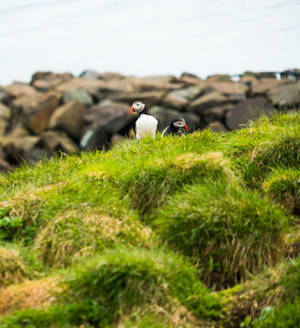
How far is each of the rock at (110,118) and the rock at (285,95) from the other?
134 inches

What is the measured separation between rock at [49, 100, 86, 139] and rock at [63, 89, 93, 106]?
18cm

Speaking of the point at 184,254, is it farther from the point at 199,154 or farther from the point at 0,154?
the point at 0,154

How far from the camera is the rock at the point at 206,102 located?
11.4 meters

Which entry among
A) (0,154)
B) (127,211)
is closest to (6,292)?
(127,211)

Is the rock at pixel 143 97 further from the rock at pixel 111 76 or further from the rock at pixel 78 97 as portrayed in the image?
the rock at pixel 111 76

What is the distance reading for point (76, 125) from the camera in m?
11.8

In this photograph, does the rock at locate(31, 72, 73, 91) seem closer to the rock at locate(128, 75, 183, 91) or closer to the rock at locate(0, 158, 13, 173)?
the rock at locate(128, 75, 183, 91)

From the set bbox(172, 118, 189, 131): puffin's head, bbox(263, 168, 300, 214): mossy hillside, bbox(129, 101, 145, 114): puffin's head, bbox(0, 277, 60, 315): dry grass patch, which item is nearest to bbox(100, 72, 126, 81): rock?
bbox(129, 101, 145, 114): puffin's head

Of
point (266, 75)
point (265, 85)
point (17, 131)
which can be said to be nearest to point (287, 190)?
point (265, 85)

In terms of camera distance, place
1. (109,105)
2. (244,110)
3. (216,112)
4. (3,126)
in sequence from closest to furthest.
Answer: (244,110), (216,112), (109,105), (3,126)

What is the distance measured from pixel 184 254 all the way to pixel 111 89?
382 inches

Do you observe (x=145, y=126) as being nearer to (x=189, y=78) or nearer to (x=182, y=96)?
(x=182, y=96)

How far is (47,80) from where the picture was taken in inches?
563

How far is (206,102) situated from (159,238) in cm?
838
